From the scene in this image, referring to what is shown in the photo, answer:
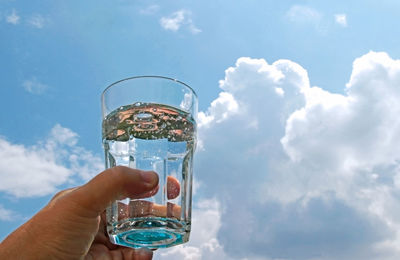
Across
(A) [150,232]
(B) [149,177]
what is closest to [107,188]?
(B) [149,177]

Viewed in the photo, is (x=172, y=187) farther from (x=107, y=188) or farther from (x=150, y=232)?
(x=107, y=188)

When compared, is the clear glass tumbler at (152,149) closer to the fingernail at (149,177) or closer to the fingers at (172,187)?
the fingers at (172,187)

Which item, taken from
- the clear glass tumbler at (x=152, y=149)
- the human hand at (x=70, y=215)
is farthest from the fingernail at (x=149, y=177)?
the clear glass tumbler at (x=152, y=149)

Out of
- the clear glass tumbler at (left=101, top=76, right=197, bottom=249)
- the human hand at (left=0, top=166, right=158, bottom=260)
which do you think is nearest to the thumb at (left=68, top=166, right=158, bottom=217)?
the human hand at (left=0, top=166, right=158, bottom=260)

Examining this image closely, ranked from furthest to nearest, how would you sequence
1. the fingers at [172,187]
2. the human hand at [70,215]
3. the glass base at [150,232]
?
the fingers at [172,187], the glass base at [150,232], the human hand at [70,215]

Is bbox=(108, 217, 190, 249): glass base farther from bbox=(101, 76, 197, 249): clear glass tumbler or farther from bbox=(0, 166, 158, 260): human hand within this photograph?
bbox=(0, 166, 158, 260): human hand

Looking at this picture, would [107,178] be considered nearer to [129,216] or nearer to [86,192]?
[86,192]

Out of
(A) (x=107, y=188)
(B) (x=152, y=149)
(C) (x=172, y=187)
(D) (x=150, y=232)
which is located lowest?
(D) (x=150, y=232)

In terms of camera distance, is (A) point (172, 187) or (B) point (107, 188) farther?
(A) point (172, 187)
